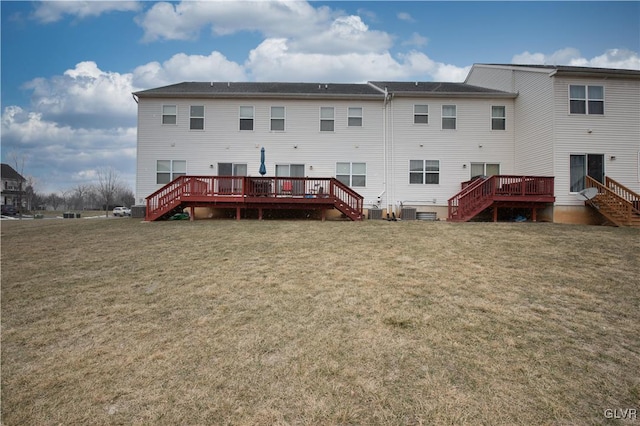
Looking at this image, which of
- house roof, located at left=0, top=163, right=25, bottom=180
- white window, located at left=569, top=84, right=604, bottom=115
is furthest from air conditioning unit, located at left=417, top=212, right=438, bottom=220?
house roof, located at left=0, top=163, right=25, bottom=180

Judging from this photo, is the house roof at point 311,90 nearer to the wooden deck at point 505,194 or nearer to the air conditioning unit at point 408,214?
the wooden deck at point 505,194

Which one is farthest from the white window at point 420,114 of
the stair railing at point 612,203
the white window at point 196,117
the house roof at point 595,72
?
the white window at point 196,117

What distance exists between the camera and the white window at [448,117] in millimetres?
18734

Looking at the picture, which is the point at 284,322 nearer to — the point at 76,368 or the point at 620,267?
the point at 76,368

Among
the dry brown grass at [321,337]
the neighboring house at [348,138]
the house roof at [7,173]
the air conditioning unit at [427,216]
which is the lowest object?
the dry brown grass at [321,337]

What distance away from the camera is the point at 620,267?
8055 millimetres

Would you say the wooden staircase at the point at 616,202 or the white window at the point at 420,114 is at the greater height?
the white window at the point at 420,114

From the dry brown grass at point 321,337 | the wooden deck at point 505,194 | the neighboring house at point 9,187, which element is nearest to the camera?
the dry brown grass at point 321,337

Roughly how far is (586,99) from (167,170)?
21282 mm

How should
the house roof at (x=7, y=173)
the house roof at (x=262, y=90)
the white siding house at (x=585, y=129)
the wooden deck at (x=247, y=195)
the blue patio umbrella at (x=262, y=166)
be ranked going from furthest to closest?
1. the house roof at (x=7, y=173)
2. the house roof at (x=262, y=90)
3. the blue patio umbrella at (x=262, y=166)
4. the white siding house at (x=585, y=129)
5. the wooden deck at (x=247, y=195)

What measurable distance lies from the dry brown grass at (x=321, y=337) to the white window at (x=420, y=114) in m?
11.0

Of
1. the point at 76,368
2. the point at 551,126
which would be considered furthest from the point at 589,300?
the point at 551,126

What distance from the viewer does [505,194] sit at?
52.0 ft

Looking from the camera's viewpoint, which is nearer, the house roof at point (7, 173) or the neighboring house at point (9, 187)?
the neighboring house at point (9, 187)
